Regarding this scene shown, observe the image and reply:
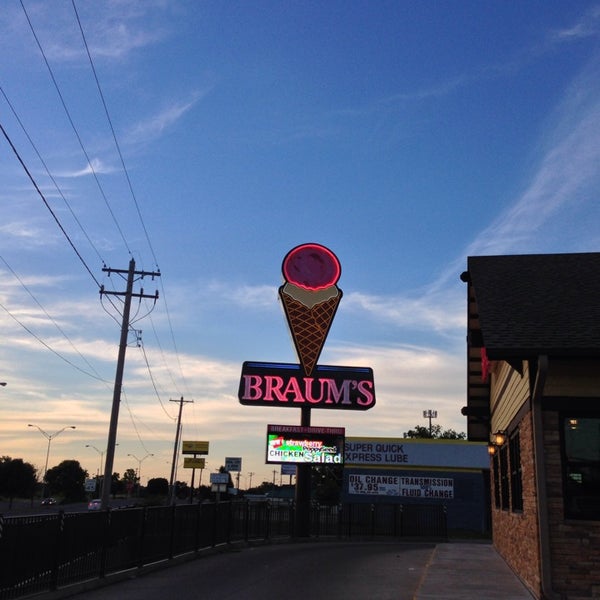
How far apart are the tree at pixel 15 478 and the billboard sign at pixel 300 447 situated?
9409 cm

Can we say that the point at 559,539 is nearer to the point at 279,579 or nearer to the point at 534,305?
the point at 534,305

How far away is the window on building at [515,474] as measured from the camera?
14836 mm

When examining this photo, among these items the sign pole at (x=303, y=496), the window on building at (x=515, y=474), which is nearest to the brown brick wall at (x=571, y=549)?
the window on building at (x=515, y=474)

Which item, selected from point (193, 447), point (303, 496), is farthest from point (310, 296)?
point (193, 447)

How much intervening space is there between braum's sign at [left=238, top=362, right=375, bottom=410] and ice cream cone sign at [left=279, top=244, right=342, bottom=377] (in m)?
0.61

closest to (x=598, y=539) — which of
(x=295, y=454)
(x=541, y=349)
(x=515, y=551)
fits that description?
(x=541, y=349)

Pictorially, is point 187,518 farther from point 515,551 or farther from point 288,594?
point 515,551

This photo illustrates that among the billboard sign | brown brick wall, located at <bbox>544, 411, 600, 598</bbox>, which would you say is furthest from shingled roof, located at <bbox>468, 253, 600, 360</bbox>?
the billboard sign

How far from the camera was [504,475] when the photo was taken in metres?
18.6

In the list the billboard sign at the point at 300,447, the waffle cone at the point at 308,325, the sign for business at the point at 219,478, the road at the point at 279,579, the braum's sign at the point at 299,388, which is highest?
the waffle cone at the point at 308,325

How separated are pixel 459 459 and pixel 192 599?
112 ft

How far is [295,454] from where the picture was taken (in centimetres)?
3098

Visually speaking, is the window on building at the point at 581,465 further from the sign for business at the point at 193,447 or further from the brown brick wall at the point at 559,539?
the sign for business at the point at 193,447

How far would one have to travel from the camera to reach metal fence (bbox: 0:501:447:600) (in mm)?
10781
